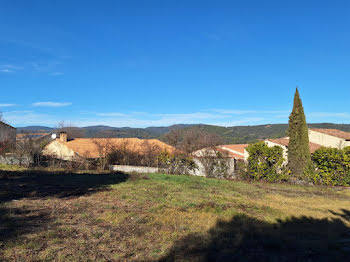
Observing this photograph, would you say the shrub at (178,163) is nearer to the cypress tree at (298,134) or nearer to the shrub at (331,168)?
the shrub at (331,168)

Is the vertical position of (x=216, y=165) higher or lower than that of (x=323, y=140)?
lower

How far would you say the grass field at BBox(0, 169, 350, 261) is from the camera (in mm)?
4199

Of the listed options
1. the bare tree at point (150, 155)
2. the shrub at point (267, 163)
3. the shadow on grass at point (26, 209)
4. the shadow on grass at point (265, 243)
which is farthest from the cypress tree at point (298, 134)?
the shadow on grass at point (26, 209)

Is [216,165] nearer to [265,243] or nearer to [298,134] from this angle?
[298,134]

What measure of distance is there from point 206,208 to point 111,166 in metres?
13.3

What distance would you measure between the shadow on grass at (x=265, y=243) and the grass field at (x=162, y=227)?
1cm

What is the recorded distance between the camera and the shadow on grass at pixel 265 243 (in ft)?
13.3

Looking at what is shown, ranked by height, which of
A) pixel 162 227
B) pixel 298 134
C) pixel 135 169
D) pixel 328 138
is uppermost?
pixel 328 138

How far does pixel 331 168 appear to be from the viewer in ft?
47.0

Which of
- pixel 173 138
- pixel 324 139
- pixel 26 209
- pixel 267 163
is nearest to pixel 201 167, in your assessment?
pixel 267 163

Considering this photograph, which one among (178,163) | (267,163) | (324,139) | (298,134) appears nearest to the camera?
(267,163)

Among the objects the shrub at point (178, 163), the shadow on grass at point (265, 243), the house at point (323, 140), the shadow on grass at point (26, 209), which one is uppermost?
the house at point (323, 140)

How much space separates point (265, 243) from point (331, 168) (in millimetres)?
11912

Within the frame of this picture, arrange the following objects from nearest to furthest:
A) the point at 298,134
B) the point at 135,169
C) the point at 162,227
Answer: the point at 162,227, the point at 135,169, the point at 298,134
